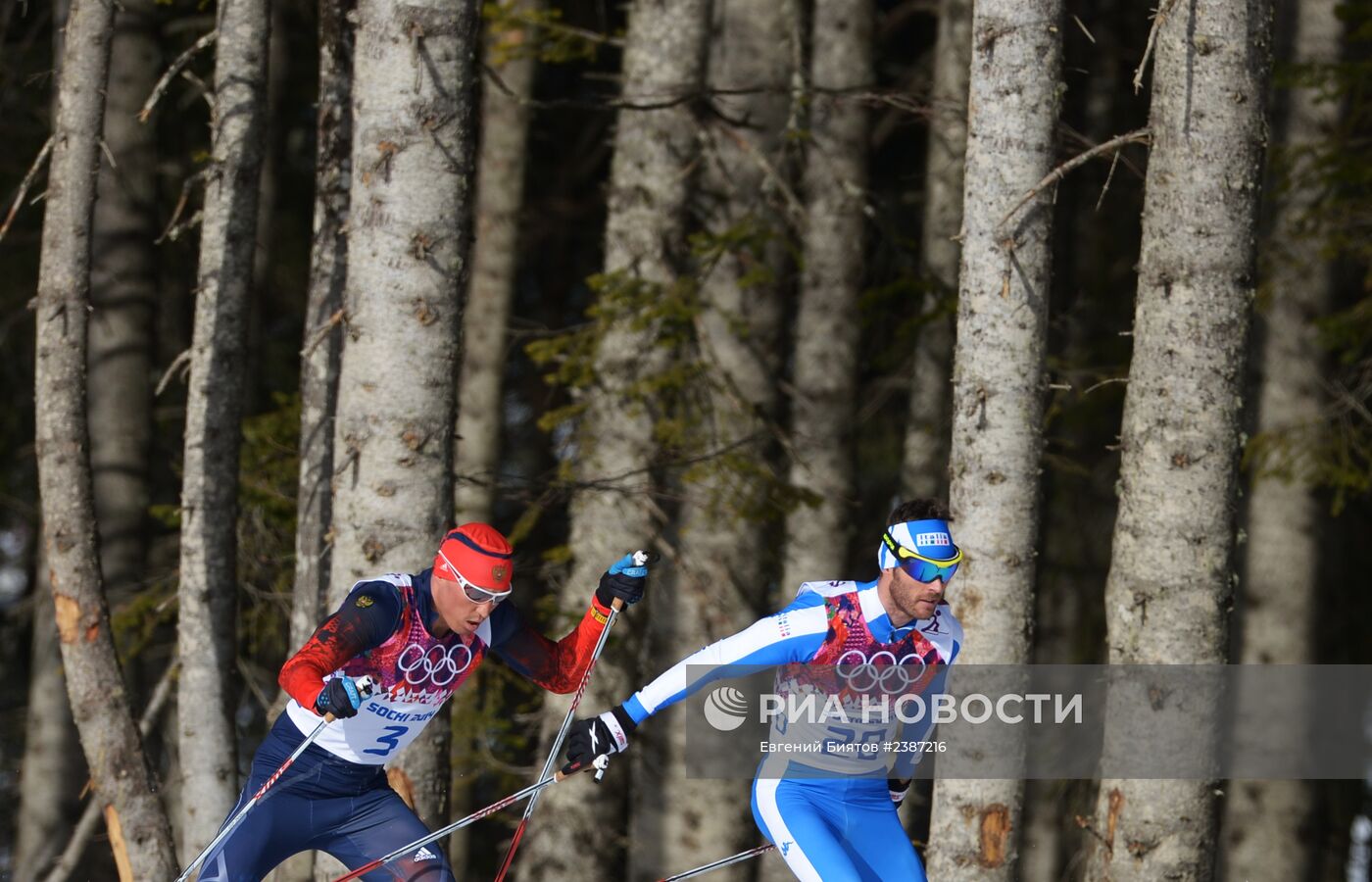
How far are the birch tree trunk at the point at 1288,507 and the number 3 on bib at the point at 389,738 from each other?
695cm

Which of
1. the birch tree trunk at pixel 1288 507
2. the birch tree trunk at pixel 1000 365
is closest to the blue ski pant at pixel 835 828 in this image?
the birch tree trunk at pixel 1000 365

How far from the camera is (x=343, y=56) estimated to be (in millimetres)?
8117

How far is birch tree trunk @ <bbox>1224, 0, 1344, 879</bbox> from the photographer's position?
10.6 meters

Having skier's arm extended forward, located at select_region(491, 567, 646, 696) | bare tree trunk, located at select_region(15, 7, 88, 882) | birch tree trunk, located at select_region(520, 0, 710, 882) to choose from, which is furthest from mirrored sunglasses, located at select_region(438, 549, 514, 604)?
bare tree trunk, located at select_region(15, 7, 88, 882)

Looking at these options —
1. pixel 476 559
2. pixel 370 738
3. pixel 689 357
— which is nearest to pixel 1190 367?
pixel 476 559

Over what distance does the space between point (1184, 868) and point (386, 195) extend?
458 centimetres

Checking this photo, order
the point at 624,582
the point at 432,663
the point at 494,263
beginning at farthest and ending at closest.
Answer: the point at 494,263 < the point at 624,582 < the point at 432,663

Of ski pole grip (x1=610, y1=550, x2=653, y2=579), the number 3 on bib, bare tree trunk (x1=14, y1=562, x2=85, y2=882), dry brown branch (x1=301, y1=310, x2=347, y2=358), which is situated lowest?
bare tree trunk (x1=14, y1=562, x2=85, y2=882)

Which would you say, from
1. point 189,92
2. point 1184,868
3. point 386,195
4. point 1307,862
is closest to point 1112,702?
point 1184,868

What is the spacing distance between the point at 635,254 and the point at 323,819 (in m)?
5.24

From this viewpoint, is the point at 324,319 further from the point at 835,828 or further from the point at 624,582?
the point at 835,828

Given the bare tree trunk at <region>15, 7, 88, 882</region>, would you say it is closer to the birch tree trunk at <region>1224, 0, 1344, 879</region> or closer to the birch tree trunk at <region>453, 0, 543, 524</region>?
the birch tree trunk at <region>453, 0, 543, 524</region>

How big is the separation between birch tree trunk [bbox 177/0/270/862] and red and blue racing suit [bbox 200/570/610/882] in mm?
2208

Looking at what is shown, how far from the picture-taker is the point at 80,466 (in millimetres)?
7652
